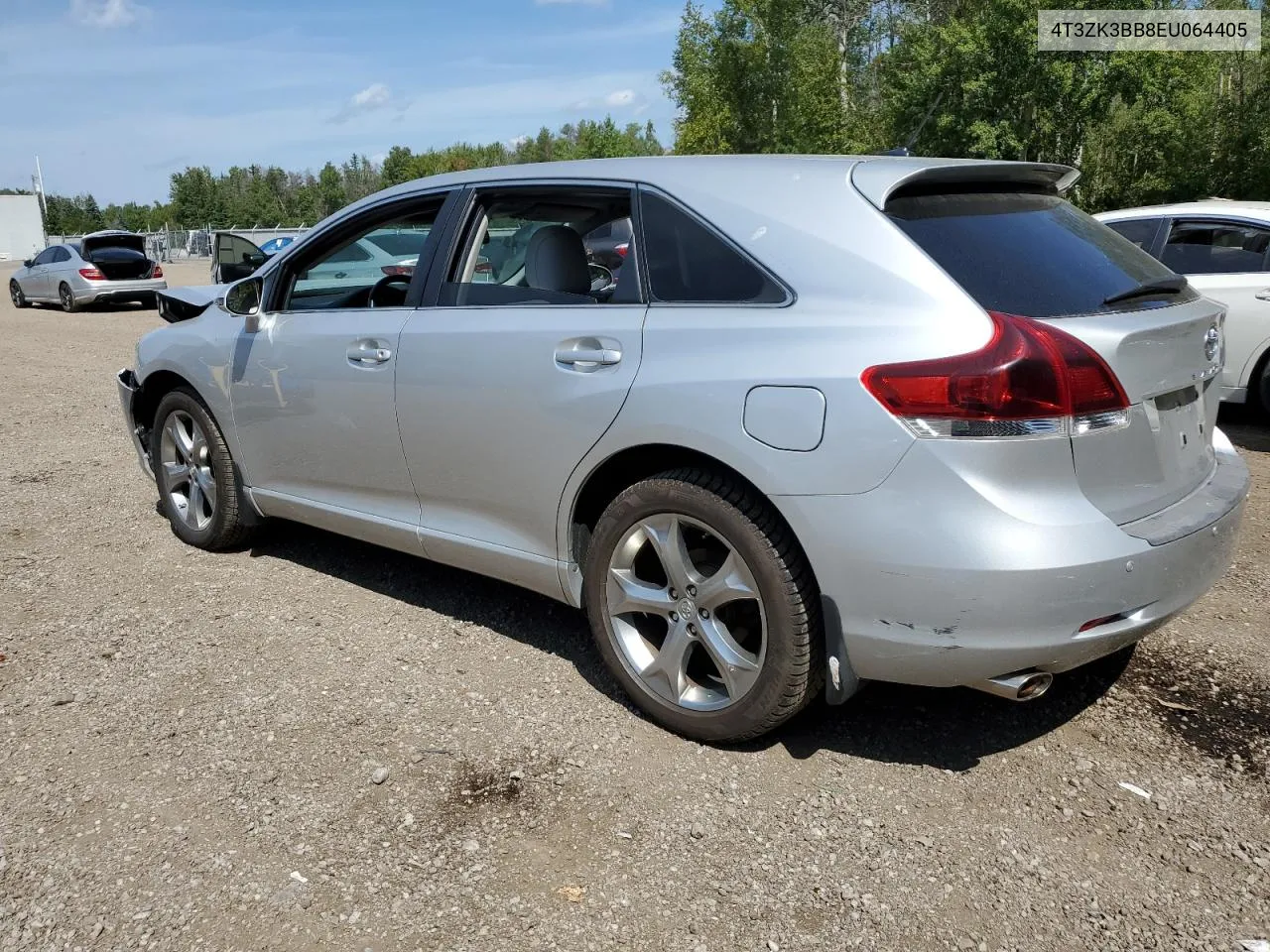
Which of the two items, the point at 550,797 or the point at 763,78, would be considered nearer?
the point at 550,797

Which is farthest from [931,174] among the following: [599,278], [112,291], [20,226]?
[20,226]

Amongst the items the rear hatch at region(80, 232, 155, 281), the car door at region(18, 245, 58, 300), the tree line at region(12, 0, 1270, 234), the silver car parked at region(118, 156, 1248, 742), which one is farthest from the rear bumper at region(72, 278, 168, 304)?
the silver car parked at region(118, 156, 1248, 742)

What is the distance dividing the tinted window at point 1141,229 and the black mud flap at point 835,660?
6.02 metres

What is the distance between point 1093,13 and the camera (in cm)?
2830

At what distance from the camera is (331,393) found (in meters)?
4.14

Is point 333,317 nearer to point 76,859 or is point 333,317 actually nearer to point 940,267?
point 76,859

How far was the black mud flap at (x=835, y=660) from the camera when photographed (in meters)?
2.83

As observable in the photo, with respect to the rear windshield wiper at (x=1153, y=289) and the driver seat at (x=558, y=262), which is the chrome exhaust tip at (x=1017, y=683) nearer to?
the rear windshield wiper at (x=1153, y=289)

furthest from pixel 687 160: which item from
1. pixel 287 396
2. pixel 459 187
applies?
pixel 287 396

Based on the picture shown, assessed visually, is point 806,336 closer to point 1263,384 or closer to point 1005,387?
point 1005,387

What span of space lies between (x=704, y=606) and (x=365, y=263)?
256cm

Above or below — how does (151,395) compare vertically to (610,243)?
below

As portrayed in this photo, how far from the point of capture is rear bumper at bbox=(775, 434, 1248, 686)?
2586mm

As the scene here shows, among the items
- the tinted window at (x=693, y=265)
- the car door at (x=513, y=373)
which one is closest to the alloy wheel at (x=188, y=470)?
the car door at (x=513, y=373)
